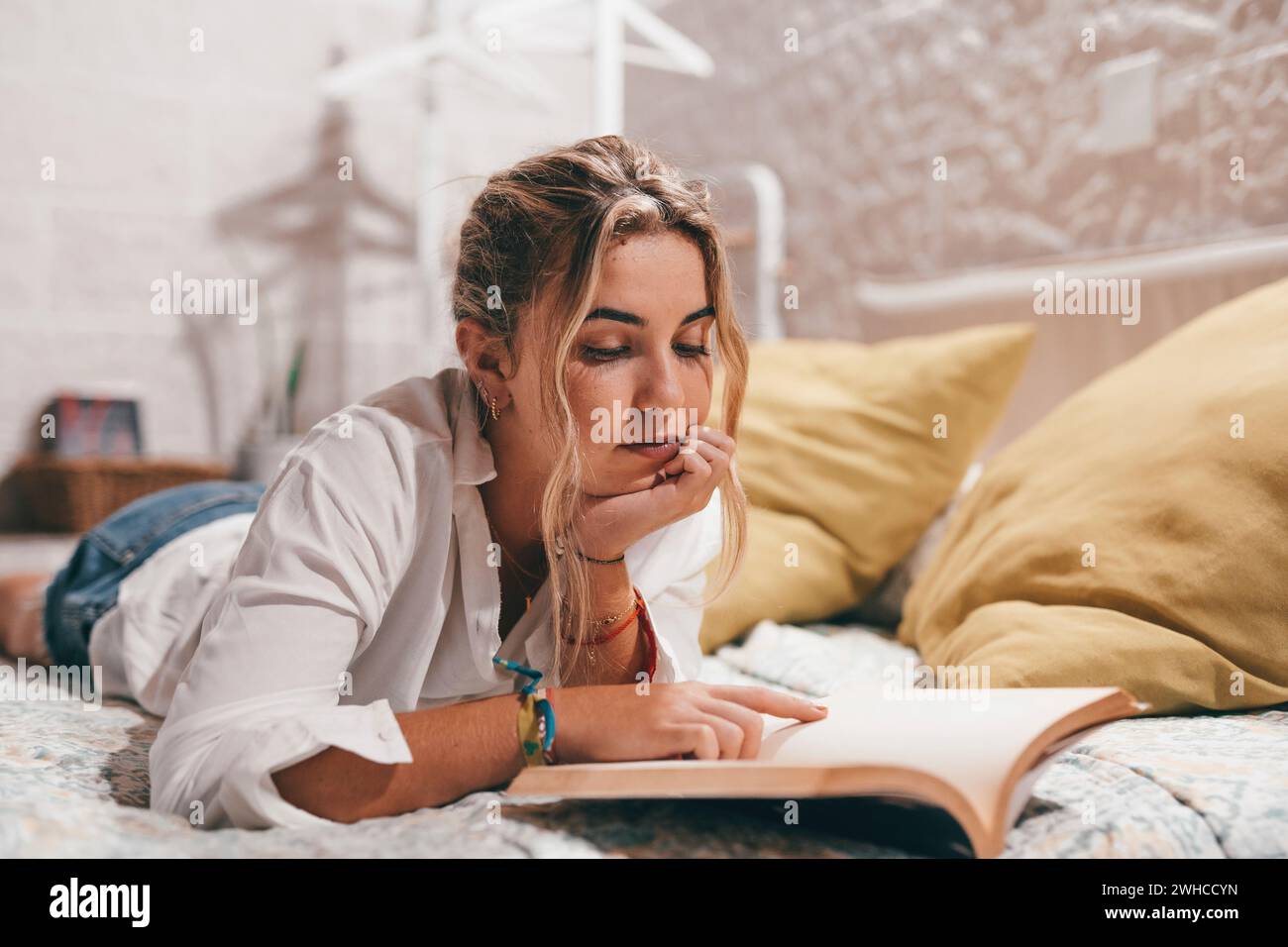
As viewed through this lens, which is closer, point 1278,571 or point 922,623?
point 1278,571

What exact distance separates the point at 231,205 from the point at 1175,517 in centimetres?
228

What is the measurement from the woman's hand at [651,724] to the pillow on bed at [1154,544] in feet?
1.07

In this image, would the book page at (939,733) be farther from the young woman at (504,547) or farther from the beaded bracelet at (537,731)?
the beaded bracelet at (537,731)

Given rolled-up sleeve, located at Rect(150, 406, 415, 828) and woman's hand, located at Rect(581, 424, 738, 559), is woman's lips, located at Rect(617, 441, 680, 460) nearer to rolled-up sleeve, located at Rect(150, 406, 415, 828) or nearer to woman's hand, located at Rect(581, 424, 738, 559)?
woman's hand, located at Rect(581, 424, 738, 559)

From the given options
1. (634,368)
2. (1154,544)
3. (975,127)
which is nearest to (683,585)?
(634,368)

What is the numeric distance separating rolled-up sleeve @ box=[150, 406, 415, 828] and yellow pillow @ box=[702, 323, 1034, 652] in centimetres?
A: 72

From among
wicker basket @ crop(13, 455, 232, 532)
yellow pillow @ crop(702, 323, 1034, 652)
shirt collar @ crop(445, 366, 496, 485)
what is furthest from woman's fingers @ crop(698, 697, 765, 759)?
wicker basket @ crop(13, 455, 232, 532)

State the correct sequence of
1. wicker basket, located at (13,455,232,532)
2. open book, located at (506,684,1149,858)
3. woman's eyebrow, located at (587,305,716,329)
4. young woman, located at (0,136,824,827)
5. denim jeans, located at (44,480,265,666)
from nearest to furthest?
open book, located at (506,684,1149,858), young woman, located at (0,136,824,827), woman's eyebrow, located at (587,305,716,329), denim jeans, located at (44,480,265,666), wicker basket, located at (13,455,232,532)

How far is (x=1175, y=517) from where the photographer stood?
3.13 ft

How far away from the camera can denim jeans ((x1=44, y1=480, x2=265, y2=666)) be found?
127 cm

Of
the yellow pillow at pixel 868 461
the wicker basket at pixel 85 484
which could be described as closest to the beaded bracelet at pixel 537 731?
the yellow pillow at pixel 868 461

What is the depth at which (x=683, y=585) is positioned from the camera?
1.06 metres
